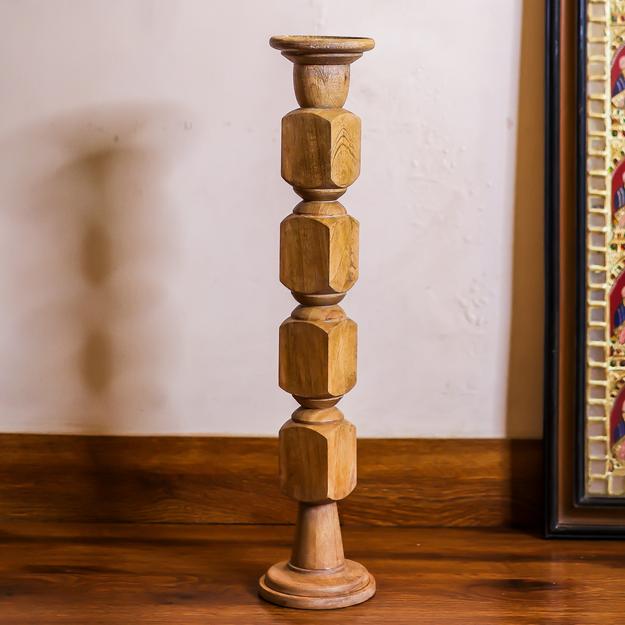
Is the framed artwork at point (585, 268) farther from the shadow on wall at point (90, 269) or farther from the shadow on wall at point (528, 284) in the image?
the shadow on wall at point (90, 269)

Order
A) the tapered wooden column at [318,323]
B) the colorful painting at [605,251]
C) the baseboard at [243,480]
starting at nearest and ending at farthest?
the tapered wooden column at [318,323], the colorful painting at [605,251], the baseboard at [243,480]

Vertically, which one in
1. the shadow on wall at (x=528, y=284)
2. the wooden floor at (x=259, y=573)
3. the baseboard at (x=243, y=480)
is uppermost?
the shadow on wall at (x=528, y=284)

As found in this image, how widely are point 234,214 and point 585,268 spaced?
23.9 inches

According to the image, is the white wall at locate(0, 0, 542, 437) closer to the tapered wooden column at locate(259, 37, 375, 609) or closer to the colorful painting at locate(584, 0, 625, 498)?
the colorful painting at locate(584, 0, 625, 498)

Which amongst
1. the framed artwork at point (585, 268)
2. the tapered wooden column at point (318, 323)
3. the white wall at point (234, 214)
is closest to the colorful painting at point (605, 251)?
the framed artwork at point (585, 268)

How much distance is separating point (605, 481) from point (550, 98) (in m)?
0.66

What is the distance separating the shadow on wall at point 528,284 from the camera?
1872 millimetres

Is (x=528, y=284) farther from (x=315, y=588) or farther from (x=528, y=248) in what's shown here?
(x=315, y=588)

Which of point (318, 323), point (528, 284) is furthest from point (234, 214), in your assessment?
point (528, 284)

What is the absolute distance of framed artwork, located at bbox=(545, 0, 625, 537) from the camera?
1.83 m

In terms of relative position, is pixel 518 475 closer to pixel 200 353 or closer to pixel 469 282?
pixel 469 282

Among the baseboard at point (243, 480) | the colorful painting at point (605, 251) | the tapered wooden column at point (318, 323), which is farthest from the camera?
the baseboard at point (243, 480)

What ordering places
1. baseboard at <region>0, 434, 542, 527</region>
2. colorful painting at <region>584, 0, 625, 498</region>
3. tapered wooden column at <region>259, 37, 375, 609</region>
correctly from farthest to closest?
baseboard at <region>0, 434, 542, 527</region> → colorful painting at <region>584, 0, 625, 498</region> → tapered wooden column at <region>259, 37, 375, 609</region>

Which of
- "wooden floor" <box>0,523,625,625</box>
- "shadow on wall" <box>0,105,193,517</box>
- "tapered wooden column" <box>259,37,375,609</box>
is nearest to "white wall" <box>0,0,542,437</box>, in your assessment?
"shadow on wall" <box>0,105,193,517</box>
